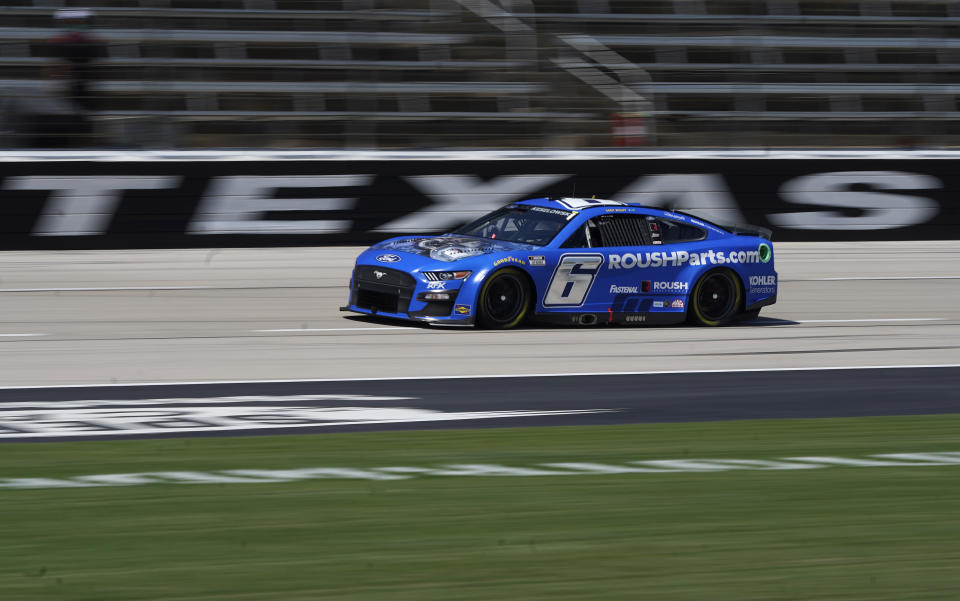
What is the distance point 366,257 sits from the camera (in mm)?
10633

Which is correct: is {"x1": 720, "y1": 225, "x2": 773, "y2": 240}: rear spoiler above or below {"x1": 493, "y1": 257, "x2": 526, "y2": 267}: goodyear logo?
above

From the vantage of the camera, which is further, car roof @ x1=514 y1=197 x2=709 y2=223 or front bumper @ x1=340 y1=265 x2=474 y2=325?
car roof @ x1=514 y1=197 x2=709 y2=223

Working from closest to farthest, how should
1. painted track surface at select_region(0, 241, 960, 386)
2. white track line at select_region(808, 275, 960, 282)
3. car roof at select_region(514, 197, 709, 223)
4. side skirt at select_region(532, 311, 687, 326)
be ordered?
1. painted track surface at select_region(0, 241, 960, 386)
2. side skirt at select_region(532, 311, 687, 326)
3. car roof at select_region(514, 197, 709, 223)
4. white track line at select_region(808, 275, 960, 282)

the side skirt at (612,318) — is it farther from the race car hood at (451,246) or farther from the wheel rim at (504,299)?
the race car hood at (451,246)

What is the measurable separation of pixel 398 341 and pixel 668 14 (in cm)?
1164

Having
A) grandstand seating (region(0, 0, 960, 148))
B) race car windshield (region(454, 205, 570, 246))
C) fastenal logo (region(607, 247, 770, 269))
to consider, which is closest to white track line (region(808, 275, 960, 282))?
grandstand seating (region(0, 0, 960, 148))

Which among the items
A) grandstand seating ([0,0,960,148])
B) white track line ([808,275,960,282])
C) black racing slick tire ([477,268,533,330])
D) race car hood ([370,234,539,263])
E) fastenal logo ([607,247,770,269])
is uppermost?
A: grandstand seating ([0,0,960,148])

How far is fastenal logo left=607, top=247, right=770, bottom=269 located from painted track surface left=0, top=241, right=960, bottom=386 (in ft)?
1.93

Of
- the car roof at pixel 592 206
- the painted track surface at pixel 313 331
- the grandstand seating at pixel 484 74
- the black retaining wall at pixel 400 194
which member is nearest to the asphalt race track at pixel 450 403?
the painted track surface at pixel 313 331

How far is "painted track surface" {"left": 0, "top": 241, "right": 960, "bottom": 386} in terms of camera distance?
8.93 meters

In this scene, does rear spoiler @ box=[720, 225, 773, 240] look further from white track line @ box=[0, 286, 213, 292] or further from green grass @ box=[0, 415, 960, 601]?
white track line @ box=[0, 286, 213, 292]

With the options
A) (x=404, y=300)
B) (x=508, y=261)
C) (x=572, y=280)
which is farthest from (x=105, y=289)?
(x=572, y=280)

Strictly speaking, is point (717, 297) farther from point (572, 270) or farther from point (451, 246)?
point (451, 246)

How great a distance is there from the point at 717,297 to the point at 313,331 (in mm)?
3625
